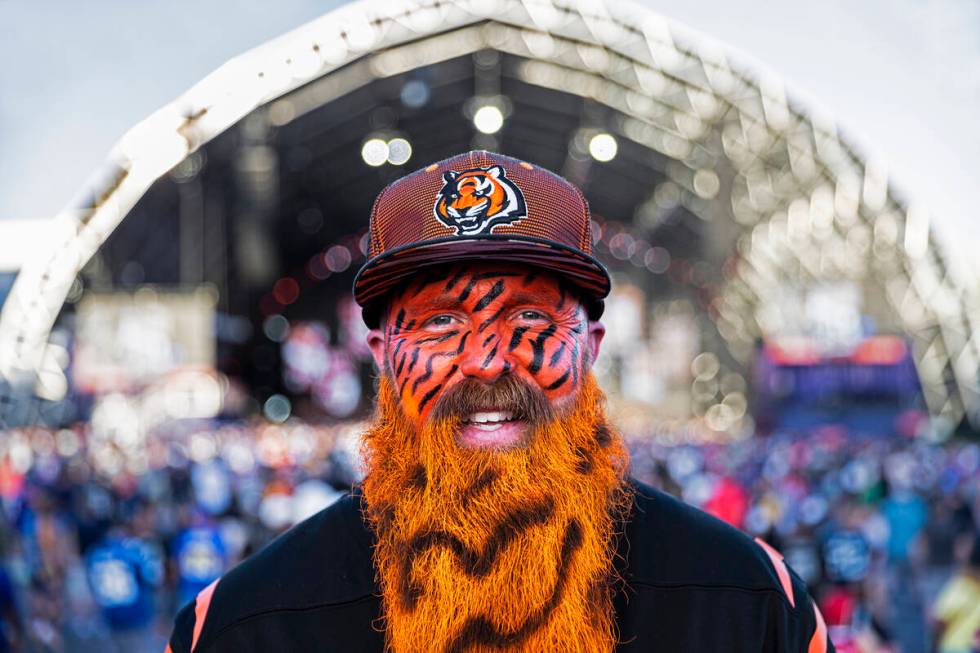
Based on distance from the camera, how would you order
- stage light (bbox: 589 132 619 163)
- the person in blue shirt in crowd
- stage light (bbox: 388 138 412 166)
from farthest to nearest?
stage light (bbox: 589 132 619 163) → stage light (bbox: 388 138 412 166) → the person in blue shirt in crowd

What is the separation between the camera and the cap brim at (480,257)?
1.98 metres

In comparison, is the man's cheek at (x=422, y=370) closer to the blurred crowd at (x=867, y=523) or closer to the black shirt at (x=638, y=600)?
the black shirt at (x=638, y=600)

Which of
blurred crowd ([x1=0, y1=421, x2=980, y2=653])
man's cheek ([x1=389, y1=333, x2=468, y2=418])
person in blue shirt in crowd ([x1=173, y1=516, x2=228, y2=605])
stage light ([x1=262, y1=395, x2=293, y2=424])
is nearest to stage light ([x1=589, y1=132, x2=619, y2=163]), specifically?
stage light ([x1=262, y1=395, x2=293, y2=424])

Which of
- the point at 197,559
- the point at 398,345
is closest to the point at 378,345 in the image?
the point at 398,345

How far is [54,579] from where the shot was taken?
36.7 ft

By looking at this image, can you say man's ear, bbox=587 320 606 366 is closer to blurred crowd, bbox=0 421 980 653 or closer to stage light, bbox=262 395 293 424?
blurred crowd, bbox=0 421 980 653

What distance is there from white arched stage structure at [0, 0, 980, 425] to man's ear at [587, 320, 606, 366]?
67.2 feet

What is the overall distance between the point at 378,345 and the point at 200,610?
631 millimetres

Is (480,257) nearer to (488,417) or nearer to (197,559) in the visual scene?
(488,417)

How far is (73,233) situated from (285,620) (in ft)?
79.7

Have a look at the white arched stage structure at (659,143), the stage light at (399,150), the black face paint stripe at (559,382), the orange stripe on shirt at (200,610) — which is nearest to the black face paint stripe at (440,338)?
the black face paint stripe at (559,382)

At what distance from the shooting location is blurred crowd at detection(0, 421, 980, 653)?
772 cm

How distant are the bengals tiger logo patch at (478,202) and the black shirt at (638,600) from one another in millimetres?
671

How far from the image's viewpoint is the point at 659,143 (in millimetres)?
36281
